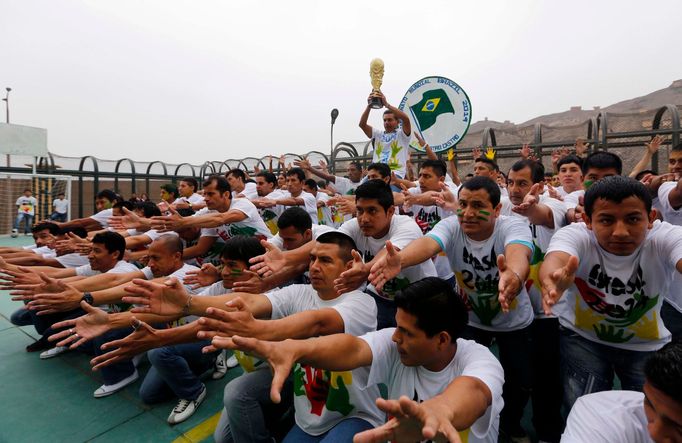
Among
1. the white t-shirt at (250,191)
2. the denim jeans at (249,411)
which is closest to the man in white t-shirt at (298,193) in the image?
the white t-shirt at (250,191)

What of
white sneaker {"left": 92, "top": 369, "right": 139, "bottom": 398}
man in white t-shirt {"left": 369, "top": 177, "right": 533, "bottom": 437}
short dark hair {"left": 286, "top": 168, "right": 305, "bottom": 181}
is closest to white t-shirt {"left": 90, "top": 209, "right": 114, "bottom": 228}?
short dark hair {"left": 286, "top": 168, "right": 305, "bottom": 181}

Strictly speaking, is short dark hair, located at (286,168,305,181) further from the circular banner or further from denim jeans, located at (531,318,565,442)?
denim jeans, located at (531,318,565,442)

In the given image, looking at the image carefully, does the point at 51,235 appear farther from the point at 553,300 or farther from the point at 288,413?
the point at 553,300

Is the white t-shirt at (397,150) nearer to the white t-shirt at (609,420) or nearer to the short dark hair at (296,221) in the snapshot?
the short dark hair at (296,221)

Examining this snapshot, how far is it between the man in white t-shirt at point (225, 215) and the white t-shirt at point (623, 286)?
3127 mm

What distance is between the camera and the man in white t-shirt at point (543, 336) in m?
2.41

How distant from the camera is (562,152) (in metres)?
6.12

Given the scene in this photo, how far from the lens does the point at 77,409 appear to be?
2.99 meters

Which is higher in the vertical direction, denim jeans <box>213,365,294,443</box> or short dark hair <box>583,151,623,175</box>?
short dark hair <box>583,151,623,175</box>

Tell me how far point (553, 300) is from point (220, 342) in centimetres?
150

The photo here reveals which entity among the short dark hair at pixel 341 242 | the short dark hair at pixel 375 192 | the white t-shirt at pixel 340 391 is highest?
the short dark hair at pixel 375 192

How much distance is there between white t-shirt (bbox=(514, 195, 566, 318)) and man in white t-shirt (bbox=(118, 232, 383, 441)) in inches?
56.3

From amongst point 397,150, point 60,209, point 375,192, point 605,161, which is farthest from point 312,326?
point 60,209

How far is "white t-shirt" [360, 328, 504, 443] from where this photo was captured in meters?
1.50
